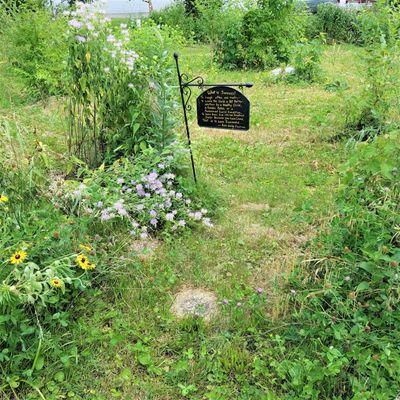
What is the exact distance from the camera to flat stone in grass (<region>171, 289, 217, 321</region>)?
266cm

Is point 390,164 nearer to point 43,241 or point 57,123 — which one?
point 43,241

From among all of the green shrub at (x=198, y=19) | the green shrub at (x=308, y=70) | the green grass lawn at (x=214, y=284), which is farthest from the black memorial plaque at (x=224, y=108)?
the green shrub at (x=308, y=70)

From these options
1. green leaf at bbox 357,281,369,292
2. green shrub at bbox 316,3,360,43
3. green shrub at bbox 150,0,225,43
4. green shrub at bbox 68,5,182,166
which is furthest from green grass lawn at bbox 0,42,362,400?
green shrub at bbox 316,3,360,43

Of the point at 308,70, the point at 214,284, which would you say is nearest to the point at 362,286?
the point at 214,284

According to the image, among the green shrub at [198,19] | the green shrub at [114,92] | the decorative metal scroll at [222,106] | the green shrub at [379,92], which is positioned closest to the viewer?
the decorative metal scroll at [222,106]

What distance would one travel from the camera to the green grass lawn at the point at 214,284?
2.27 meters

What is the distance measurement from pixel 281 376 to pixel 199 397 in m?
0.42

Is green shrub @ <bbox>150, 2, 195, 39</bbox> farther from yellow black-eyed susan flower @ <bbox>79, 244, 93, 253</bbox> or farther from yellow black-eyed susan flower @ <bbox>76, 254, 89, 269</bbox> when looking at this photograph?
yellow black-eyed susan flower @ <bbox>76, 254, 89, 269</bbox>

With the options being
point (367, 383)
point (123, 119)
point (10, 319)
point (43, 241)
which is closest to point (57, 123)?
point (123, 119)

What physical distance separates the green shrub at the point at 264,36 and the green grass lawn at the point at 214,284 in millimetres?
5143

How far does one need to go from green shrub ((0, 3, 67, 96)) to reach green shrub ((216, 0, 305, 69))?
423cm

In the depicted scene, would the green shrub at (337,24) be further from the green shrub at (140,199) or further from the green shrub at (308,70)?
the green shrub at (140,199)

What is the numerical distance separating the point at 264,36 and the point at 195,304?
27.5ft

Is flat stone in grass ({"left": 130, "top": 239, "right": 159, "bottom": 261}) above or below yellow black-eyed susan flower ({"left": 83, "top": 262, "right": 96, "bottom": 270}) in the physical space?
below
